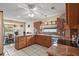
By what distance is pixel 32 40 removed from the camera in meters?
1.66

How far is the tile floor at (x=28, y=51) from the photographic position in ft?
5.25

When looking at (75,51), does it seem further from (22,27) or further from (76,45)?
(22,27)

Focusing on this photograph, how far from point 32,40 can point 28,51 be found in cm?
18

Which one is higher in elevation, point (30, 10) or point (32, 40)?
point (30, 10)

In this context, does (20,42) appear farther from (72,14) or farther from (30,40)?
(72,14)

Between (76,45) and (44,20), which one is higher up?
(44,20)

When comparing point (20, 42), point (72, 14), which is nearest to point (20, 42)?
point (20, 42)

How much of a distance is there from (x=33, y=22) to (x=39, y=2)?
1.04 feet

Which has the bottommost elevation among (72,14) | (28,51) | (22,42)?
(28,51)

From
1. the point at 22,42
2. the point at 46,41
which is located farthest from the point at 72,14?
the point at 22,42

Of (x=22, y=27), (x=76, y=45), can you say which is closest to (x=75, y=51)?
(x=76, y=45)

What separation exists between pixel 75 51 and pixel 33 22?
30.1 inches

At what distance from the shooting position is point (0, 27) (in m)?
1.60

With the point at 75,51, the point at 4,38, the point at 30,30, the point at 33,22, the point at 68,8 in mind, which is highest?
the point at 68,8
